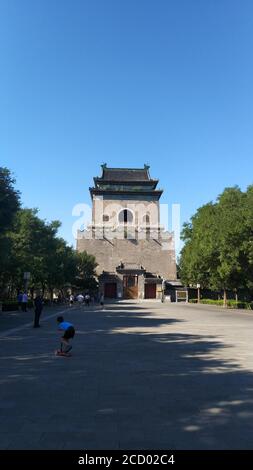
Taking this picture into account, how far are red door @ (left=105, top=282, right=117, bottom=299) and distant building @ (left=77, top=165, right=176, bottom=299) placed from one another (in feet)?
16.1

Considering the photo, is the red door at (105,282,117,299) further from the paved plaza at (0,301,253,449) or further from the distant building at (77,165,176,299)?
the paved plaza at (0,301,253,449)

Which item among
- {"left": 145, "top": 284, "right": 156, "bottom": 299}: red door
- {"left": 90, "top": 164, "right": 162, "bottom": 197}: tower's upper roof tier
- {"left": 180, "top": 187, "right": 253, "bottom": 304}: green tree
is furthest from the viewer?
{"left": 90, "top": 164, "right": 162, "bottom": 197}: tower's upper roof tier

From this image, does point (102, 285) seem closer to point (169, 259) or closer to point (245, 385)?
point (169, 259)

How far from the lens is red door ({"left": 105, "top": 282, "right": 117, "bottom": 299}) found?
68.4m

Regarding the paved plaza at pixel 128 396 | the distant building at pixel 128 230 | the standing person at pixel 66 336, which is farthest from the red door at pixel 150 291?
the standing person at pixel 66 336

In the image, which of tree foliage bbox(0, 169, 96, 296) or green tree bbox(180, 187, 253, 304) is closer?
tree foliage bbox(0, 169, 96, 296)

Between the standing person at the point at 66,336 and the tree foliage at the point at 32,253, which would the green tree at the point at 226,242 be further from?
the standing person at the point at 66,336

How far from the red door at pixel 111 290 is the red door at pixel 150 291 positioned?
4799 mm

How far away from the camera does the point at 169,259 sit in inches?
3004

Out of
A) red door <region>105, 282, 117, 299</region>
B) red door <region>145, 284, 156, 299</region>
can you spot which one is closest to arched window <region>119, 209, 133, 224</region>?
red door <region>105, 282, 117, 299</region>

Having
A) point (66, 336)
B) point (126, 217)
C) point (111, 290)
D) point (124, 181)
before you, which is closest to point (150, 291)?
point (111, 290)

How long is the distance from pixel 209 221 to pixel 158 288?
3007cm

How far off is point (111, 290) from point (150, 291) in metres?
6.04

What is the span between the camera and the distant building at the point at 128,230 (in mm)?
75938
